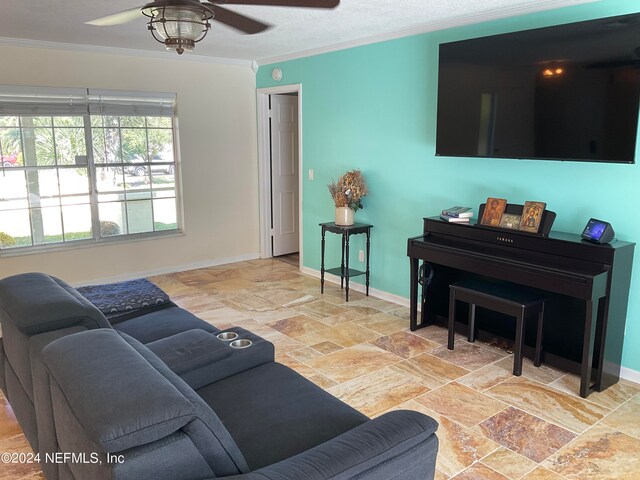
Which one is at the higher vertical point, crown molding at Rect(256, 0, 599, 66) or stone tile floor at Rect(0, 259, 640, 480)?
crown molding at Rect(256, 0, 599, 66)

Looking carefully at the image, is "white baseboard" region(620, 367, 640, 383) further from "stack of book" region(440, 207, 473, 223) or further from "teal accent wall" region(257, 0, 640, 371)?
"stack of book" region(440, 207, 473, 223)

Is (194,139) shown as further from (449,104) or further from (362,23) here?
(449,104)

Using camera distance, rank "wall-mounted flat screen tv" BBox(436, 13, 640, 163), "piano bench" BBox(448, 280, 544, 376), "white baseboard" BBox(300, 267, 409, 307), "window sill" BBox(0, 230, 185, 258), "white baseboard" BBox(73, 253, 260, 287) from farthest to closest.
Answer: "white baseboard" BBox(73, 253, 260, 287)
"window sill" BBox(0, 230, 185, 258)
"white baseboard" BBox(300, 267, 409, 307)
"piano bench" BBox(448, 280, 544, 376)
"wall-mounted flat screen tv" BBox(436, 13, 640, 163)

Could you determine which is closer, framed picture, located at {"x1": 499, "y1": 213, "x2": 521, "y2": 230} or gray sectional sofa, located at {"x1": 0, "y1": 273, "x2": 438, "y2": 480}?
gray sectional sofa, located at {"x1": 0, "y1": 273, "x2": 438, "y2": 480}

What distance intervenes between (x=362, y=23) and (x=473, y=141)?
1.28 meters

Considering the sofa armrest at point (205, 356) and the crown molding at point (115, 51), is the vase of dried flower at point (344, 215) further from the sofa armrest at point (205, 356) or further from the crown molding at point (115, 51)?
the sofa armrest at point (205, 356)

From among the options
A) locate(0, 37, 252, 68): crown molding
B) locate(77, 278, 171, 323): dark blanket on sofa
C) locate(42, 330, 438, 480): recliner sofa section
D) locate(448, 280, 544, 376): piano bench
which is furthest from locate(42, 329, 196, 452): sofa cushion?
locate(0, 37, 252, 68): crown molding

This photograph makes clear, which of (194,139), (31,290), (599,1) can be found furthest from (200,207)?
(599,1)

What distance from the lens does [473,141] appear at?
3791 mm

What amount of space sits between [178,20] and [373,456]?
1814mm

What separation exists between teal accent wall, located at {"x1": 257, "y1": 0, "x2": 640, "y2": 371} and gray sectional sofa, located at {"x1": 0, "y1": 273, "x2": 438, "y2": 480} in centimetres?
228

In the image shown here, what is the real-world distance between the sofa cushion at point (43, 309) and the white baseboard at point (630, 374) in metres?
3.08

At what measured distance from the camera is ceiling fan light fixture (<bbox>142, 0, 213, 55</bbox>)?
2.14 m

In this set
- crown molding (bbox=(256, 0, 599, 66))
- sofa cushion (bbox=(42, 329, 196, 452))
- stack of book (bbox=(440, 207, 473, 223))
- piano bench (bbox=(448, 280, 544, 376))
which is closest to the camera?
sofa cushion (bbox=(42, 329, 196, 452))
